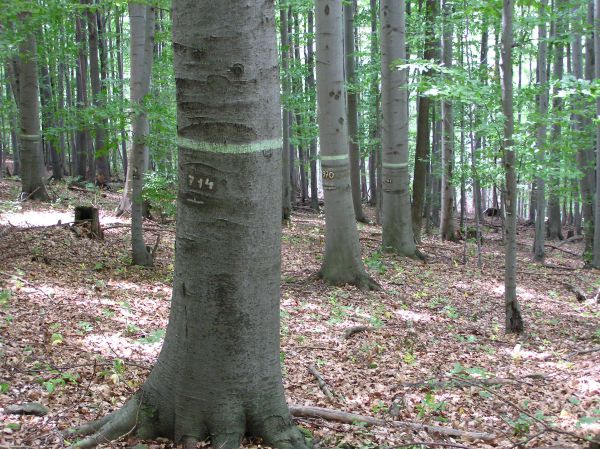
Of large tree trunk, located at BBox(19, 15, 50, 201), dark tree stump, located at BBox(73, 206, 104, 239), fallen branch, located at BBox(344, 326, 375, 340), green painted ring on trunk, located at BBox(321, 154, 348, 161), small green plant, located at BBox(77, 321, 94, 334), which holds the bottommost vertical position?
fallen branch, located at BBox(344, 326, 375, 340)

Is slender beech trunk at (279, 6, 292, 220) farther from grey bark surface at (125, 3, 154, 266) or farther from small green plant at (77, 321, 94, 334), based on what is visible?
small green plant at (77, 321, 94, 334)

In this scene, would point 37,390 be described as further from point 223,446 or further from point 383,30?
point 383,30

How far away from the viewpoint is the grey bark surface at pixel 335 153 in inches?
324

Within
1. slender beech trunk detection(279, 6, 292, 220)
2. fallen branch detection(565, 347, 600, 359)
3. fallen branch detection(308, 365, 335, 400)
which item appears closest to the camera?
fallen branch detection(308, 365, 335, 400)

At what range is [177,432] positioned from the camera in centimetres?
289

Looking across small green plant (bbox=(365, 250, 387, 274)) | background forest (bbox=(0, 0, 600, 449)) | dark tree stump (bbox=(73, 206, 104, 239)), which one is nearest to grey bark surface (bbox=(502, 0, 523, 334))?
background forest (bbox=(0, 0, 600, 449))

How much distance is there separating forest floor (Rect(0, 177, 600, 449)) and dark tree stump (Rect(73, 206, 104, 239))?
20 centimetres

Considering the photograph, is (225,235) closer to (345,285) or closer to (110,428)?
(110,428)

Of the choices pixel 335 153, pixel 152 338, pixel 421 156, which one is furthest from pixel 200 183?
pixel 421 156

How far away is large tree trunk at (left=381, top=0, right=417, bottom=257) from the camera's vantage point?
10.8 meters

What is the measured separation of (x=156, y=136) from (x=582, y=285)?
971cm

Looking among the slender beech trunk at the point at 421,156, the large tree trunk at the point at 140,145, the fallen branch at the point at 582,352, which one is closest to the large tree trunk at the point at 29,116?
the large tree trunk at the point at 140,145

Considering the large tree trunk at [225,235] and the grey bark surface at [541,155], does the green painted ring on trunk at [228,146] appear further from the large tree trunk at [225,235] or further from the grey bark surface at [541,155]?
the grey bark surface at [541,155]

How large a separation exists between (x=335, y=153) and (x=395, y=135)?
9.98 feet
